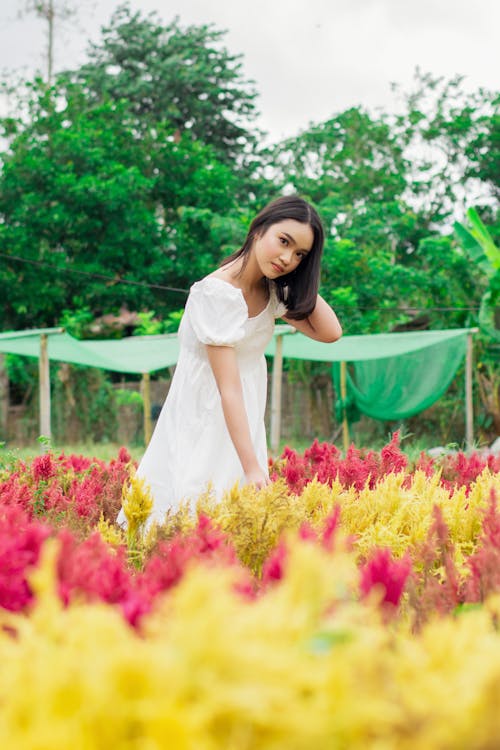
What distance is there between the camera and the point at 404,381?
1301 cm

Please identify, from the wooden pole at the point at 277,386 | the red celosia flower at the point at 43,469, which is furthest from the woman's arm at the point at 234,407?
the wooden pole at the point at 277,386

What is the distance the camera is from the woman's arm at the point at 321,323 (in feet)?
9.29

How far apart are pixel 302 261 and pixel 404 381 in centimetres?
1052

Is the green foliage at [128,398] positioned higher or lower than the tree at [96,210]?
lower

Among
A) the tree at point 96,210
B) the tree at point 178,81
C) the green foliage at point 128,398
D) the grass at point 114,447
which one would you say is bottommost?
the grass at point 114,447

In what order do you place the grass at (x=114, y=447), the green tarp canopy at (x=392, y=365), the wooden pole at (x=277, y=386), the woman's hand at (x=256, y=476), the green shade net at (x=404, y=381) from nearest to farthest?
the woman's hand at (x=256, y=476) → the wooden pole at (x=277, y=386) → the green tarp canopy at (x=392, y=365) → the green shade net at (x=404, y=381) → the grass at (x=114, y=447)

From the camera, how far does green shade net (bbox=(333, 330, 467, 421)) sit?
12.2m

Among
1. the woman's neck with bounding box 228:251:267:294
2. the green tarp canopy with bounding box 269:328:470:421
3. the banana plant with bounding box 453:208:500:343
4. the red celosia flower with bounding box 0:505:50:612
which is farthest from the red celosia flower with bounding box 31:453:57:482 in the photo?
the banana plant with bounding box 453:208:500:343

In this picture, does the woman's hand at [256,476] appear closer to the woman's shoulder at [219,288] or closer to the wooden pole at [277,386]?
the woman's shoulder at [219,288]

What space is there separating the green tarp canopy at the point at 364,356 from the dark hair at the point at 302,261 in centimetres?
657

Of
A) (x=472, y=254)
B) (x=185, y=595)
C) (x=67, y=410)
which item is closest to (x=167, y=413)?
(x=185, y=595)

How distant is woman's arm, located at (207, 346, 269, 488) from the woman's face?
11.5 inches

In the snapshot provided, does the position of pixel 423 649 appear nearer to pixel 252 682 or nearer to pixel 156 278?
pixel 252 682

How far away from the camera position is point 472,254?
1264cm
